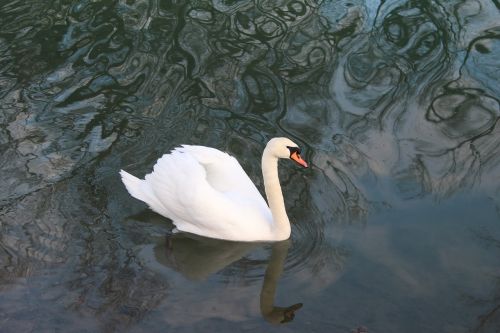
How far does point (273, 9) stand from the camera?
11164 mm

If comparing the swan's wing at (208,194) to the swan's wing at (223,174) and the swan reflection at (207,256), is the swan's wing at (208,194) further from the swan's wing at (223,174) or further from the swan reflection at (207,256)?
the swan reflection at (207,256)

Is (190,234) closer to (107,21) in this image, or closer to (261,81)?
(261,81)

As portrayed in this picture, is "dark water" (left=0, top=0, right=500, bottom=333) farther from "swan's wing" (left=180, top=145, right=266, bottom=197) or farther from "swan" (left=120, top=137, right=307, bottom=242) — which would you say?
"swan's wing" (left=180, top=145, right=266, bottom=197)

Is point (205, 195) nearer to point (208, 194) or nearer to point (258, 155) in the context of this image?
point (208, 194)

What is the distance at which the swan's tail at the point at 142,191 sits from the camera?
6898mm

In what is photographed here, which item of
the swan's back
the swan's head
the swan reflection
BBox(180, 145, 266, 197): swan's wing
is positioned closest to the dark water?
the swan reflection

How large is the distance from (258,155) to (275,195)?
4.45 feet

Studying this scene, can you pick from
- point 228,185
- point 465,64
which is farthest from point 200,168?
point 465,64

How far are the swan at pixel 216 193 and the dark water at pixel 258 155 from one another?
0.18 meters

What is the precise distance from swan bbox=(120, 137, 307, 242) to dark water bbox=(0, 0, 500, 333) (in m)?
0.18

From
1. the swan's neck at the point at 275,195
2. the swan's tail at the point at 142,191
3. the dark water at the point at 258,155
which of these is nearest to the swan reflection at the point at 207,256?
the dark water at the point at 258,155

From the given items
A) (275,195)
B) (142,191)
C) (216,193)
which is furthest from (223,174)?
(142,191)

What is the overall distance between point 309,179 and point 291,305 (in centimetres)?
172

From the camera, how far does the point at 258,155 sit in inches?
305
